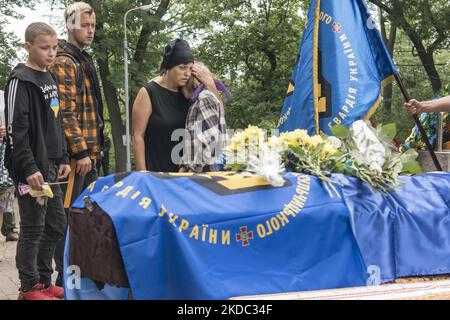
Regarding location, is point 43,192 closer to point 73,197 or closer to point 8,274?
point 73,197

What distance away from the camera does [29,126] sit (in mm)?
4016

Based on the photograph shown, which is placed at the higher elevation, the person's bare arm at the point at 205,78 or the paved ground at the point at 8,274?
the person's bare arm at the point at 205,78

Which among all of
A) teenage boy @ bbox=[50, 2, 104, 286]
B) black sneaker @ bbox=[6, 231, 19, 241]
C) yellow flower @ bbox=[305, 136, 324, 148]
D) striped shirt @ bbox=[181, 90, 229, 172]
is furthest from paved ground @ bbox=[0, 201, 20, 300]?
yellow flower @ bbox=[305, 136, 324, 148]

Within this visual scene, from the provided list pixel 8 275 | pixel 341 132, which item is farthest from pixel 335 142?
pixel 8 275

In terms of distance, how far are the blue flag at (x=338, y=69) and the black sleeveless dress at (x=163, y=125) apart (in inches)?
63.7

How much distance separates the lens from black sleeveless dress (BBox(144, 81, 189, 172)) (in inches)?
165

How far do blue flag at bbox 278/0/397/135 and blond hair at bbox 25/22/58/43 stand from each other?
2362 millimetres

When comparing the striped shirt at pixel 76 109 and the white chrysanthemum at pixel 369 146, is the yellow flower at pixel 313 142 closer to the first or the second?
the white chrysanthemum at pixel 369 146

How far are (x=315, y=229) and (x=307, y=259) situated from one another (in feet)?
0.53

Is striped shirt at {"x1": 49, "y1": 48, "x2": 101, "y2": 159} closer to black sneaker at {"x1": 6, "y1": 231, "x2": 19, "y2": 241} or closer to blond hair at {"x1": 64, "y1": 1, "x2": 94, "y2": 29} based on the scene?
blond hair at {"x1": 64, "y1": 1, "x2": 94, "y2": 29}

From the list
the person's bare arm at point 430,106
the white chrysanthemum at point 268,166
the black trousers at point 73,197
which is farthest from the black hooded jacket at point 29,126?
the person's bare arm at point 430,106

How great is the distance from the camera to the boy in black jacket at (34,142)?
3.95 m
